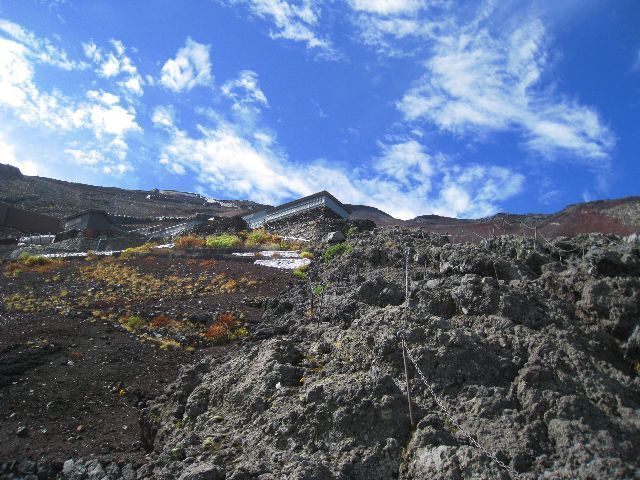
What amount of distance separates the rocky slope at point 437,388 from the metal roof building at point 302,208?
19304 millimetres

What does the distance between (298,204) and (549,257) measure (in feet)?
67.6

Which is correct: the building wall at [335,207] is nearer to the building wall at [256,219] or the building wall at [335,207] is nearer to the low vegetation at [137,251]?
the building wall at [256,219]

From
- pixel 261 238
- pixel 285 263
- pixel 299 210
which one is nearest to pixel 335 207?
pixel 299 210

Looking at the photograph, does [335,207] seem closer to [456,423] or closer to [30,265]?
[30,265]

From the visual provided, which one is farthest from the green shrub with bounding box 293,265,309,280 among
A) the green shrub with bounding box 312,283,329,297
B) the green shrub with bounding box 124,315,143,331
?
the green shrub with bounding box 124,315,143,331

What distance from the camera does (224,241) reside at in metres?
27.2

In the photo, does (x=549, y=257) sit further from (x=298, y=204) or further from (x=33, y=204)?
(x=33, y=204)

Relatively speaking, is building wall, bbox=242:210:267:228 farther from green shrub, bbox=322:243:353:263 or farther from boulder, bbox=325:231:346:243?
green shrub, bbox=322:243:353:263

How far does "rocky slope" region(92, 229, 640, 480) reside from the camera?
5.79m

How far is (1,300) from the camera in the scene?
54.1 feet

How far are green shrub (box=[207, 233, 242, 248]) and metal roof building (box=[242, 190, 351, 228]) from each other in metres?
3.71

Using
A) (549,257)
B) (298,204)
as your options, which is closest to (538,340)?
(549,257)

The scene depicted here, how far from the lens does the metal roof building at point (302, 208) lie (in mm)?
29939

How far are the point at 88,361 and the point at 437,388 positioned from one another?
7755 mm
